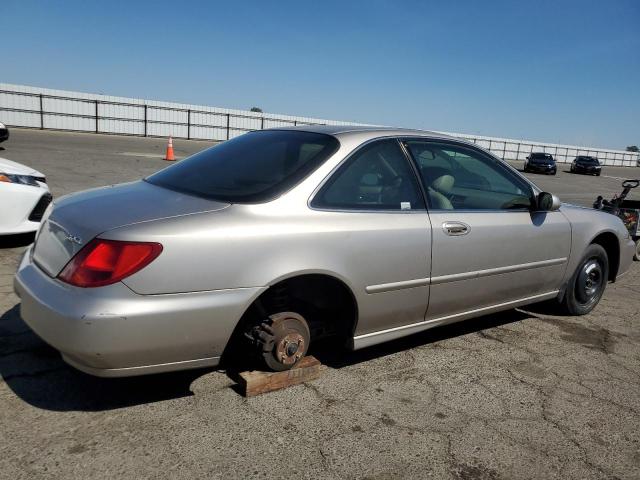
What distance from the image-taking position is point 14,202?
525 cm

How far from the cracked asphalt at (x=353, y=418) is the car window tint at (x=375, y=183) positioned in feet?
3.34

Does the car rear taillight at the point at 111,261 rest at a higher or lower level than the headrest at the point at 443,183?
lower

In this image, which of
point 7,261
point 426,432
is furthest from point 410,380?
point 7,261

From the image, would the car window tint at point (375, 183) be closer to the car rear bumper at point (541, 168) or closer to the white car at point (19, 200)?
the white car at point (19, 200)

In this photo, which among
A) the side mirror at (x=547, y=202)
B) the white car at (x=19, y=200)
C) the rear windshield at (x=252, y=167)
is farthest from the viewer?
the white car at (x=19, y=200)

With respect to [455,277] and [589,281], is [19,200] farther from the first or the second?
[589,281]

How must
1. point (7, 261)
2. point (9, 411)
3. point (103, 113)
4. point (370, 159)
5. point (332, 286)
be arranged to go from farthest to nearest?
point (103, 113), point (7, 261), point (370, 159), point (332, 286), point (9, 411)

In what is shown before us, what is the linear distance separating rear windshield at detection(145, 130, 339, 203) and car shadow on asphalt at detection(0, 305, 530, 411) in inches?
41.5

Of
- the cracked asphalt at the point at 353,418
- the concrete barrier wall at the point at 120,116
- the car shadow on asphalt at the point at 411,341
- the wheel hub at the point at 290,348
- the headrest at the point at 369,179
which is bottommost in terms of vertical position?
the cracked asphalt at the point at 353,418

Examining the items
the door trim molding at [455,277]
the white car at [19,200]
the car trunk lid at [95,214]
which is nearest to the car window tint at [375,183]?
the door trim molding at [455,277]

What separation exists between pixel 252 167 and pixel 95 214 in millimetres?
914

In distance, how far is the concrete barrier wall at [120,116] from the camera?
27.3 m

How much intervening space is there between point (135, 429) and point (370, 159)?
1.90 metres

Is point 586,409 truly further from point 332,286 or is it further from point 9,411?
point 9,411
